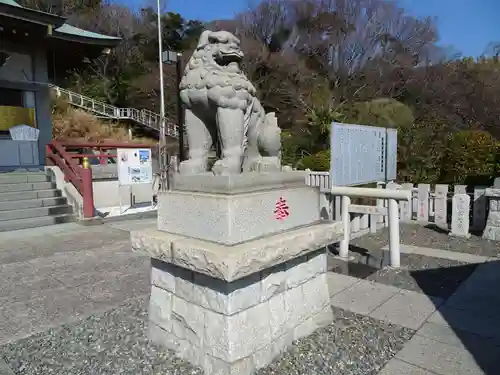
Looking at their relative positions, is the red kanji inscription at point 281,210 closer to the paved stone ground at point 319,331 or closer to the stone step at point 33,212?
the paved stone ground at point 319,331

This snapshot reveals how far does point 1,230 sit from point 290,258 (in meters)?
7.33

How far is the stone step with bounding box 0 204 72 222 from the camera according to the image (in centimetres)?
796

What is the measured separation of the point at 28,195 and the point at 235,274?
842cm

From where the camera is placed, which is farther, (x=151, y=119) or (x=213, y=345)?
(x=151, y=119)

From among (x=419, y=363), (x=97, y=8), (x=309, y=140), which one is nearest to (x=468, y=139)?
(x=309, y=140)

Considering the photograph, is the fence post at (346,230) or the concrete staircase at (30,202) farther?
the concrete staircase at (30,202)

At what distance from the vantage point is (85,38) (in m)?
11.4

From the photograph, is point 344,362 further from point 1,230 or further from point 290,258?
point 1,230

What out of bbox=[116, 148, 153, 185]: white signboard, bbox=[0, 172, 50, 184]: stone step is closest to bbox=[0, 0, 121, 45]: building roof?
bbox=[0, 172, 50, 184]: stone step

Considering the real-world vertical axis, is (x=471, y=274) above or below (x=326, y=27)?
below

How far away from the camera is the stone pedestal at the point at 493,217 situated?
616 centimetres

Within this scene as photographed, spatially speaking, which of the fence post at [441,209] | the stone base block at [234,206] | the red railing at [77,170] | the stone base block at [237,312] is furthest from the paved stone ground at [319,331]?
the red railing at [77,170]

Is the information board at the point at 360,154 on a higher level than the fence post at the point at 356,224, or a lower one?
higher

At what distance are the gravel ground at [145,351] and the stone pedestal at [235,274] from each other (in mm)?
122
